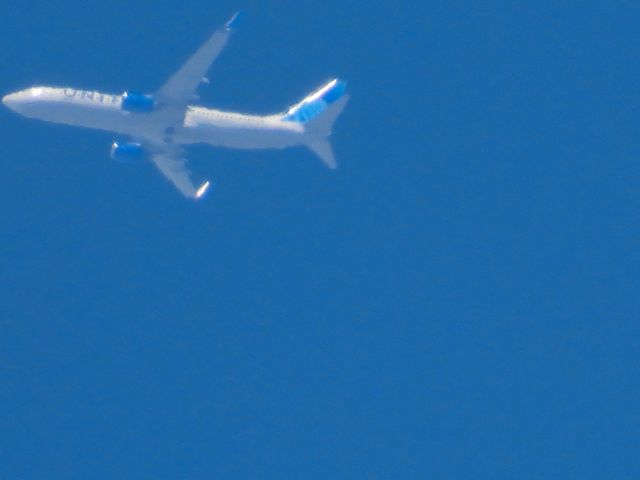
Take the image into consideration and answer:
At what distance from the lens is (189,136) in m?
174

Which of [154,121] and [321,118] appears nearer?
[154,121]

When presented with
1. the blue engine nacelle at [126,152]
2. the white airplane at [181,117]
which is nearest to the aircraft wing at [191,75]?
the white airplane at [181,117]

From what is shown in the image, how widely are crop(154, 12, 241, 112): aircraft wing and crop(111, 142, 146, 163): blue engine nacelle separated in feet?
15.3

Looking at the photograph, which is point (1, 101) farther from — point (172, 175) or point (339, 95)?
point (339, 95)

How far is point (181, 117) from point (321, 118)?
11.6 m

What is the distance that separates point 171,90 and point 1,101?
14.0 metres

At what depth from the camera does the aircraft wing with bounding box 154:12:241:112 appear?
554 feet

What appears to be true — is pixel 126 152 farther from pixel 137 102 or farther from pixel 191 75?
pixel 191 75

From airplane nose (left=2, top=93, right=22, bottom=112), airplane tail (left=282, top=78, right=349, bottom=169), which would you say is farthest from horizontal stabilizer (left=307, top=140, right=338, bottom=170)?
airplane nose (left=2, top=93, right=22, bottom=112)

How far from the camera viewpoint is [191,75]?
171m

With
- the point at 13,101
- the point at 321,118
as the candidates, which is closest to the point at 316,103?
the point at 321,118

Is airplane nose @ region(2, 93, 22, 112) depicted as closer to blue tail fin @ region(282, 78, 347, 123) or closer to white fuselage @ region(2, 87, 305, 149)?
white fuselage @ region(2, 87, 305, 149)

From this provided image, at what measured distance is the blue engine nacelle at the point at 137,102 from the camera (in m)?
171

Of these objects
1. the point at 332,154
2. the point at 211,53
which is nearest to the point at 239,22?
the point at 211,53
